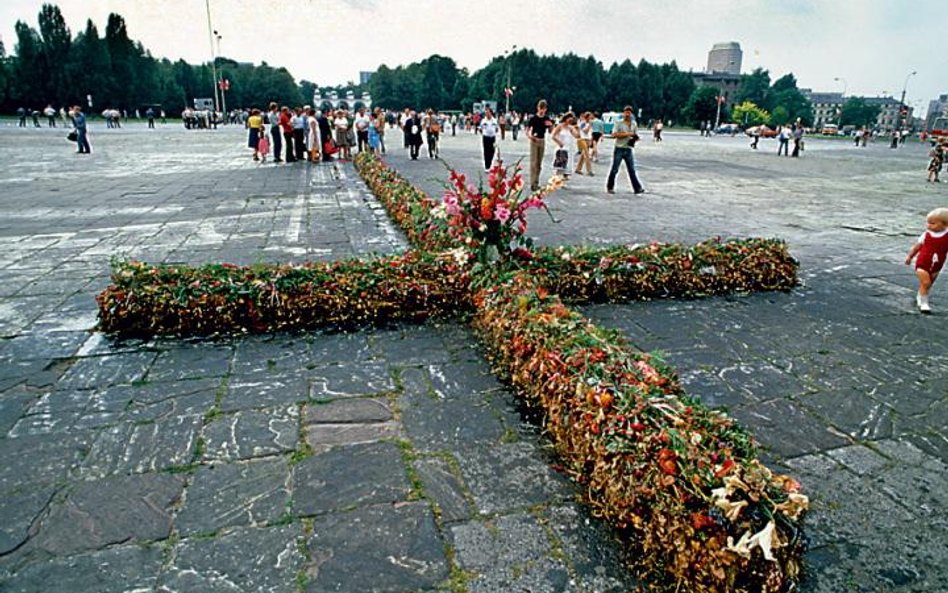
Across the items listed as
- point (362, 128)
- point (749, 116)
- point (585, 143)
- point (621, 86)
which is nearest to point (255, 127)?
point (362, 128)

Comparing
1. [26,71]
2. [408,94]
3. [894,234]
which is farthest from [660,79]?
[894,234]

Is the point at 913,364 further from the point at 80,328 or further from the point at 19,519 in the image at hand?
the point at 80,328

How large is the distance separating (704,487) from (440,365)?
2.17m

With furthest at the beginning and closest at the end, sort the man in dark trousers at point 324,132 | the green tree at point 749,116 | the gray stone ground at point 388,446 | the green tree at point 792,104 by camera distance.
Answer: the green tree at point 792,104 < the green tree at point 749,116 < the man in dark trousers at point 324,132 < the gray stone ground at point 388,446

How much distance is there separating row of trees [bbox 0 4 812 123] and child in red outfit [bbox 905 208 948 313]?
6119 cm

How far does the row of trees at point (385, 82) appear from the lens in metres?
58.2

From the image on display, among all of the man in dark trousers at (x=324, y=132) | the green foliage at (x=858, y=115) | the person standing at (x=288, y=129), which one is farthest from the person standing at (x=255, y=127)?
the green foliage at (x=858, y=115)

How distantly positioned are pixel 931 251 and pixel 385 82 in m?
116

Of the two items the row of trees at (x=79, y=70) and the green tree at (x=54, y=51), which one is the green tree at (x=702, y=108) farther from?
the green tree at (x=54, y=51)

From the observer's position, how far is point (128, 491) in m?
2.49

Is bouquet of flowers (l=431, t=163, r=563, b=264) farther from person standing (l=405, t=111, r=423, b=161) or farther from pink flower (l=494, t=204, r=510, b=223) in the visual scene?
person standing (l=405, t=111, r=423, b=161)

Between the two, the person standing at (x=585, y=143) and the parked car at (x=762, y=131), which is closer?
the person standing at (x=585, y=143)

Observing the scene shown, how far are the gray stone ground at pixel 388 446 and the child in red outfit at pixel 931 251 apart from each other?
213 mm

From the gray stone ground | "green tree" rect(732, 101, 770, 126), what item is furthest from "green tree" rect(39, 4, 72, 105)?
"green tree" rect(732, 101, 770, 126)
